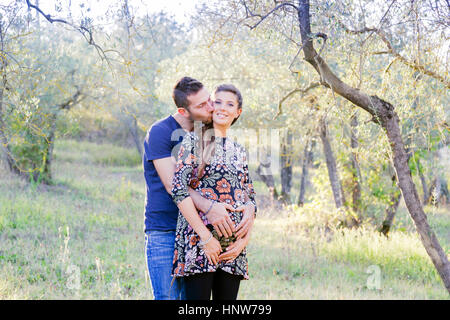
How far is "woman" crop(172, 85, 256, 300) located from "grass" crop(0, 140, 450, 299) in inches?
94.9

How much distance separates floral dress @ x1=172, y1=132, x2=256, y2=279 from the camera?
256 cm

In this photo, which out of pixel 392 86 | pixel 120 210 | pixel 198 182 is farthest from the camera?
pixel 120 210

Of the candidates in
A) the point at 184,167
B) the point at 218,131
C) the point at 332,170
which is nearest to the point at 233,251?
the point at 184,167

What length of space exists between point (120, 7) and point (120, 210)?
6944 millimetres

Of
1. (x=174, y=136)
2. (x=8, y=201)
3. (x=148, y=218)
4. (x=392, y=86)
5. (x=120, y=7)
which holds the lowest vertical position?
(x=8, y=201)

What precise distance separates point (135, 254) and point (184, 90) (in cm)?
498

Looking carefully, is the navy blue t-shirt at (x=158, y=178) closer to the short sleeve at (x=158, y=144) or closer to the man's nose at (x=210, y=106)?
the short sleeve at (x=158, y=144)

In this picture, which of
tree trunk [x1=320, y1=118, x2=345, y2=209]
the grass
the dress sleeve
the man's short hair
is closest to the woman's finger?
the dress sleeve

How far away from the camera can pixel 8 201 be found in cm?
949

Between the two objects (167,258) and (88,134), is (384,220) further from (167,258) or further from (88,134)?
(88,134)

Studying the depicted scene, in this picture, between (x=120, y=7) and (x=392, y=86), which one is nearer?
(x=120, y=7)

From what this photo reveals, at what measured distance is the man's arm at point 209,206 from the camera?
8.43ft

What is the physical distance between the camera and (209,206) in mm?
2580

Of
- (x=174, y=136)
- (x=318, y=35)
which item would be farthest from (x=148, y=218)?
(x=318, y=35)
